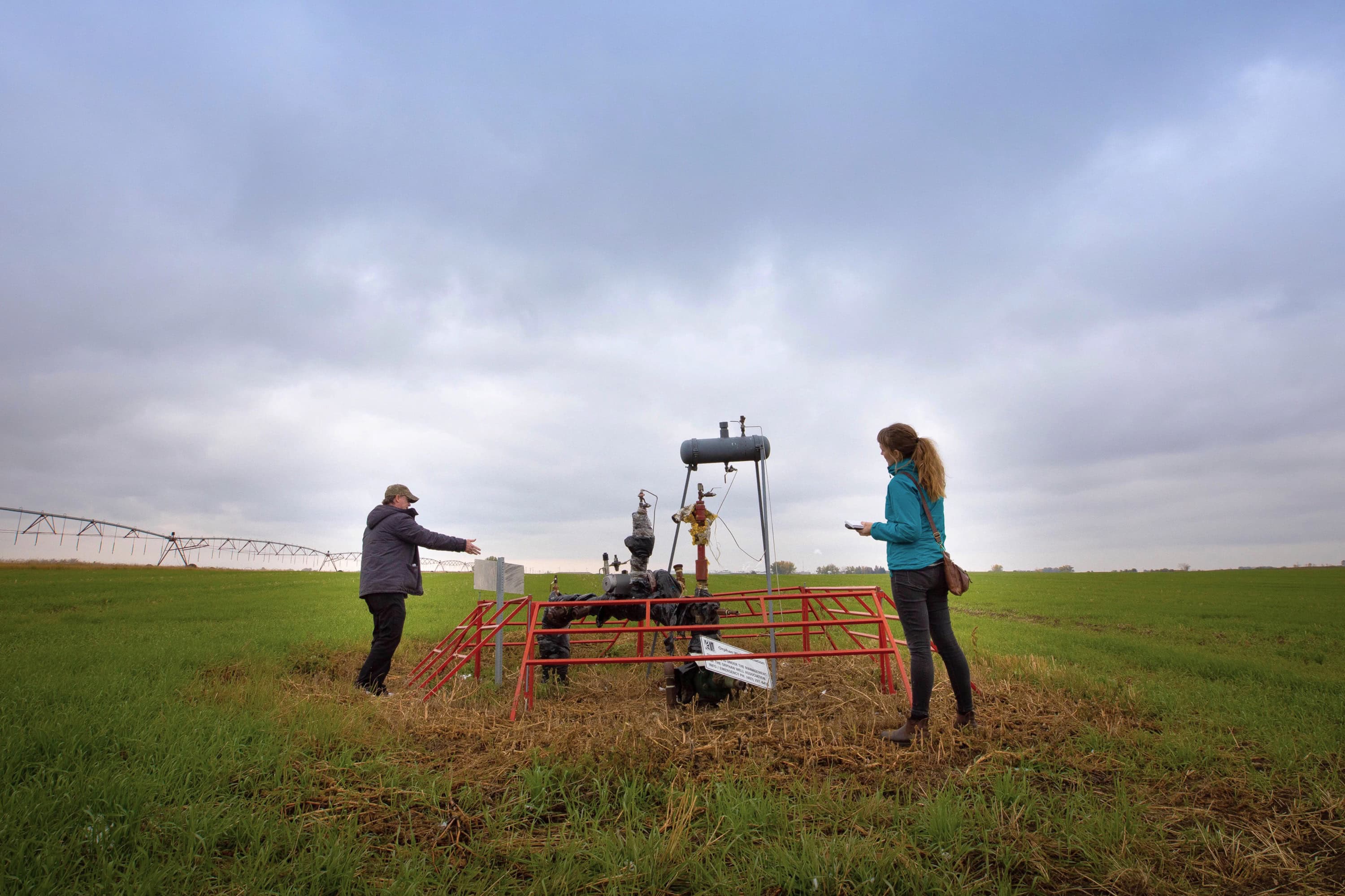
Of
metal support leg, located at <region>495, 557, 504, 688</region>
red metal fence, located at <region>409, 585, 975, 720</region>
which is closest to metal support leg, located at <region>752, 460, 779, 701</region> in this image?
red metal fence, located at <region>409, 585, 975, 720</region>

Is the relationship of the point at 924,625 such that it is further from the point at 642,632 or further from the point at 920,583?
the point at 642,632

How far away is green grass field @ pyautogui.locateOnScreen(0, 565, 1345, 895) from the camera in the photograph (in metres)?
3.11

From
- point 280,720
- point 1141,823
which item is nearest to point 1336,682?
point 1141,823

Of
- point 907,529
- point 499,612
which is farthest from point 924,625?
point 499,612

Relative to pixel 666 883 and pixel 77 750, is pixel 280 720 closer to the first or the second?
pixel 77 750

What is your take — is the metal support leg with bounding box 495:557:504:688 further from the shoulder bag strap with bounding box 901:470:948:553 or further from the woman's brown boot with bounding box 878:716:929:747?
the shoulder bag strap with bounding box 901:470:948:553

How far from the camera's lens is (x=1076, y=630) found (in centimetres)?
1662

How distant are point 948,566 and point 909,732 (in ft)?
4.16

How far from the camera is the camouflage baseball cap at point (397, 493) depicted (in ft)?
24.7

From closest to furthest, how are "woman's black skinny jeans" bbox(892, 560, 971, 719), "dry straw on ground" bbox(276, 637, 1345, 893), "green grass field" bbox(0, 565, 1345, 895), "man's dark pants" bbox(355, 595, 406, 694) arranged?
"green grass field" bbox(0, 565, 1345, 895) → "dry straw on ground" bbox(276, 637, 1345, 893) → "woman's black skinny jeans" bbox(892, 560, 971, 719) → "man's dark pants" bbox(355, 595, 406, 694)

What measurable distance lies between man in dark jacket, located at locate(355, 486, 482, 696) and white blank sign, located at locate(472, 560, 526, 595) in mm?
306

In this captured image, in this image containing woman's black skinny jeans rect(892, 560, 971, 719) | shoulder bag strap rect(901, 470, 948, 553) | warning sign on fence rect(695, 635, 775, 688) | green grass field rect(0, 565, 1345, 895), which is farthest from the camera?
warning sign on fence rect(695, 635, 775, 688)

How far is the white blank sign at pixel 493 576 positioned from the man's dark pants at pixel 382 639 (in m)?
0.81

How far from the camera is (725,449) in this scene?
8016 millimetres
